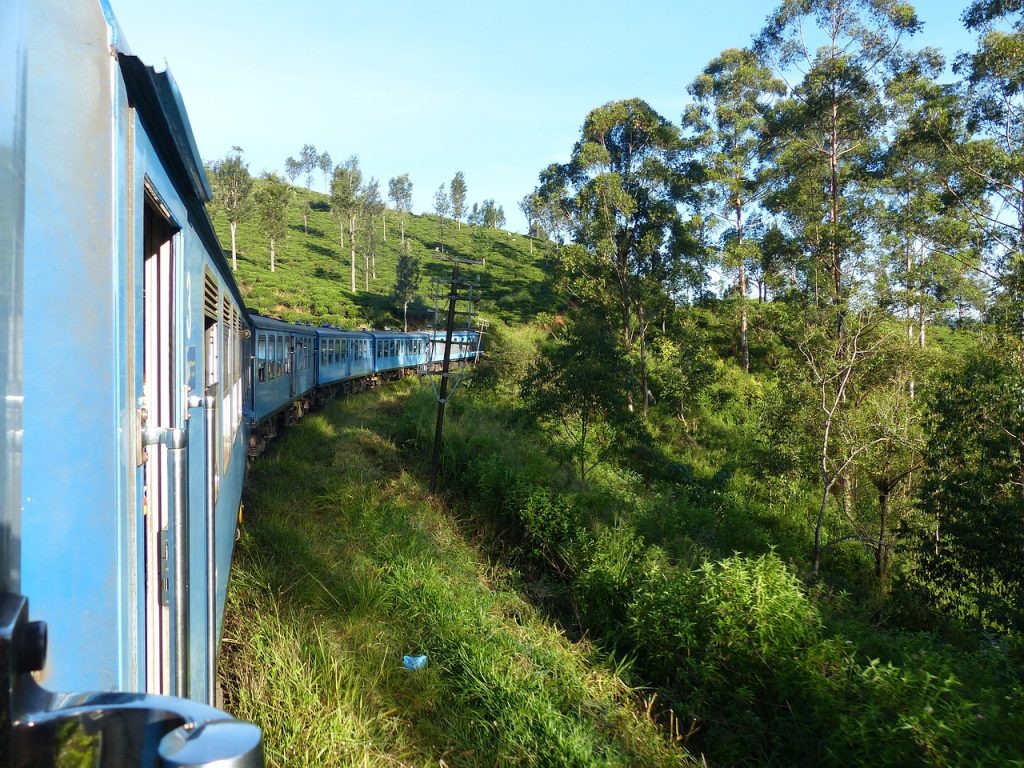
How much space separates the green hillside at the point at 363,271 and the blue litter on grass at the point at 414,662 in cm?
1852

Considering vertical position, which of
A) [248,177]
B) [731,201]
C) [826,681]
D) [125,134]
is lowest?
[826,681]

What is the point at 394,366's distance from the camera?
1050 inches

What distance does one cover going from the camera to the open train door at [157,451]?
2.05 meters

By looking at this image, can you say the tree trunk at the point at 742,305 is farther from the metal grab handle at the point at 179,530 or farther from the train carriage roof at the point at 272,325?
the metal grab handle at the point at 179,530

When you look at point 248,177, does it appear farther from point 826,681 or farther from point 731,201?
point 826,681

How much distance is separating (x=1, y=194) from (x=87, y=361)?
2.16 ft

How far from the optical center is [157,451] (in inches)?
86.4

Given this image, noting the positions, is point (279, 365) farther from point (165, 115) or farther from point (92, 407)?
point (92, 407)

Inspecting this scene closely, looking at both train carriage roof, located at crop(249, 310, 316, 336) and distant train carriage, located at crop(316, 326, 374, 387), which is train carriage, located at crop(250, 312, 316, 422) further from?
distant train carriage, located at crop(316, 326, 374, 387)

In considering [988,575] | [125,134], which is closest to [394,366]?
[988,575]

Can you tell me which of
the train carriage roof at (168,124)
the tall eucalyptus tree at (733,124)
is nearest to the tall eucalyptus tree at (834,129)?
the tall eucalyptus tree at (733,124)

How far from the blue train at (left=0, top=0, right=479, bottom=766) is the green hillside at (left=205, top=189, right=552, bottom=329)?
21.9 metres

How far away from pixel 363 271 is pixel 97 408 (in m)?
60.7

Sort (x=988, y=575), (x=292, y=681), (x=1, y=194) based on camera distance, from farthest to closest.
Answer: (x=988, y=575), (x=292, y=681), (x=1, y=194)
